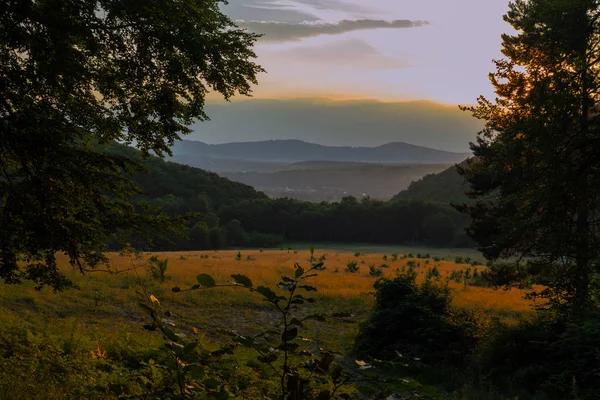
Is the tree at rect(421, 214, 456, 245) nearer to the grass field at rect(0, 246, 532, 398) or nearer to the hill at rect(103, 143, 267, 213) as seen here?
the hill at rect(103, 143, 267, 213)

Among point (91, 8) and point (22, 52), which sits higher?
point (91, 8)

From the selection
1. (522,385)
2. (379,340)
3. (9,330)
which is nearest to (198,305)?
(379,340)

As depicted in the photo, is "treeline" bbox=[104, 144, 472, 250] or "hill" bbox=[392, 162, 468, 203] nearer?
"treeline" bbox=[104, 144, 472, 250]

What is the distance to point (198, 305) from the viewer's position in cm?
1859

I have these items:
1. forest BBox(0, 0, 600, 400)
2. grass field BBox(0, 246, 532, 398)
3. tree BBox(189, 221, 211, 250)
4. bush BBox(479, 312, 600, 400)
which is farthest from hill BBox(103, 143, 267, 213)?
forest BBox(0, 0, 600, 400)

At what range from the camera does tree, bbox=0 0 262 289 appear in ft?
Result: 19.7

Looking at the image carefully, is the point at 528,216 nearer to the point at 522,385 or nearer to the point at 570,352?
the point at 570,352

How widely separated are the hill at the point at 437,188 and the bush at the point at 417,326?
112 meters

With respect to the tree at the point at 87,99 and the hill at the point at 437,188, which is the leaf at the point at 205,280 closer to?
the tree at the point at 87,99

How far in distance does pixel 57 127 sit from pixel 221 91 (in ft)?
8.31

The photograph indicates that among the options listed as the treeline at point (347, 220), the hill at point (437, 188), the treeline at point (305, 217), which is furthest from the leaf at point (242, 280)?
the hill at point (437, 188)

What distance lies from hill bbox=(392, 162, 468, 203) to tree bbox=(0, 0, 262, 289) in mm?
120532

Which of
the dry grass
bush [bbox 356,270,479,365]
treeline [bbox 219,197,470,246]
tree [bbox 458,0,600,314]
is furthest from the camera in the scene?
treeline [bbox 219,197,470,246]

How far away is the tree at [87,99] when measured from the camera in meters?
6.00
